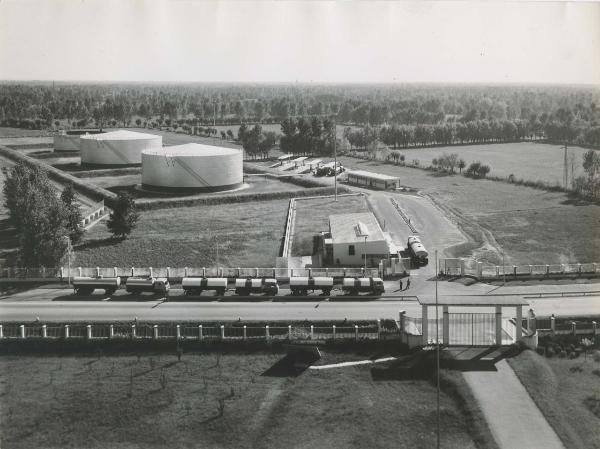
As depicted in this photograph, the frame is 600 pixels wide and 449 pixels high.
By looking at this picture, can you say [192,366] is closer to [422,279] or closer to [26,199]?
[422,279]

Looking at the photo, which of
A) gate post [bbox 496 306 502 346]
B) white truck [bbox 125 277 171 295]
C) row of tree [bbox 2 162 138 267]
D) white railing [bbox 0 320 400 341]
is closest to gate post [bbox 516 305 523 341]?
gate post [bbox 496 306 502 346]

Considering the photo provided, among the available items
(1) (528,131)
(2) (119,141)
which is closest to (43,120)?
(2) (119,141)

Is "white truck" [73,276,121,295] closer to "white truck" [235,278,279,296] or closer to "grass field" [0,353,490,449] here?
"white truck" [235,278,279,296]

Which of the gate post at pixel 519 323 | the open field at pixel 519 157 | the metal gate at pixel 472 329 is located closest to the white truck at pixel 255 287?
the metal gate at pixel 472 329

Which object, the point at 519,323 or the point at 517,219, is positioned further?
the point at 517,219

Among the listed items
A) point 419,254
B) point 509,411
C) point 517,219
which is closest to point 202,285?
point 419,254

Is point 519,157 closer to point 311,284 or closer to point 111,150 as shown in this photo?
point 111,150
